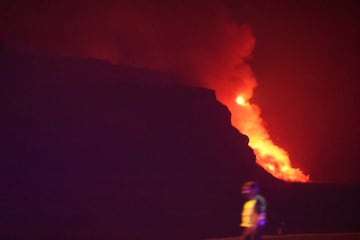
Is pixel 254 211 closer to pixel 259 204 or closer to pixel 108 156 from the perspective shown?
pixel 259 204

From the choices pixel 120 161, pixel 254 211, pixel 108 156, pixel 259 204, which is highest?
pixel 108 156

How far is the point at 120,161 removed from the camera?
40156 millimetres

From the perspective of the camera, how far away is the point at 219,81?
191ft

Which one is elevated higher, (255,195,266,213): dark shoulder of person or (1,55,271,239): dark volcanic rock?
(1,55,271,239): dark volcanic rock

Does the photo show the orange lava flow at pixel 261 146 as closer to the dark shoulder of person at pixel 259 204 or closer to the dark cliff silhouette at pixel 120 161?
the dark cliff silhouette at pixel 120 161

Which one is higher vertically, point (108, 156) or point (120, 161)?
point (108, 156)

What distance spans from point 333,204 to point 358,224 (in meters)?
4.35

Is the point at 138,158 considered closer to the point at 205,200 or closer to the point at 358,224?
the point at 205,200

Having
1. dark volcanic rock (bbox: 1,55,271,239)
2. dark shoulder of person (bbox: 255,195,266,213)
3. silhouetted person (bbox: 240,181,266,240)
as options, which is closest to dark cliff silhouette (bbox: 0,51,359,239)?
dark volcanic rock (bbox: 1,55,271,239)

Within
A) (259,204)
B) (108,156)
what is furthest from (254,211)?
(108,156)

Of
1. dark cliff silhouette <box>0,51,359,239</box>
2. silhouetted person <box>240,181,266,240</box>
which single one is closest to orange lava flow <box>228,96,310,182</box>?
dark cliff silhouette <box>0,51,359,239</box>

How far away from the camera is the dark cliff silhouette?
3519 centimetres

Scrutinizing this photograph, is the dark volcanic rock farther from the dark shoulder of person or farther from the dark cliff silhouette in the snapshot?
the dark shoulder of person

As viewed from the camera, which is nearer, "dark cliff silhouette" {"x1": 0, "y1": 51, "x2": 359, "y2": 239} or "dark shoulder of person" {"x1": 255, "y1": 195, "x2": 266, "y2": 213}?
"dark shoulder of person" {"x1": 255, "y1": 195, "x2": 266, "y2": 213}
